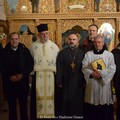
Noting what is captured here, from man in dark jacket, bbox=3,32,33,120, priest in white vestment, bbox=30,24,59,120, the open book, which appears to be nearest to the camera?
the open book

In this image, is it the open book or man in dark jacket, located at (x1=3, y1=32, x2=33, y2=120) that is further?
man in dark jacket, located at (x1=3, y1=32, x2=33, y2=120)

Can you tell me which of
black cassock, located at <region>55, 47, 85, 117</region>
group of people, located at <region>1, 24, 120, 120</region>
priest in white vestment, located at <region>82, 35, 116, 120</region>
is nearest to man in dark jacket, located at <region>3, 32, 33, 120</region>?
group of people, located at <region>1, 24, 120, 120</region>

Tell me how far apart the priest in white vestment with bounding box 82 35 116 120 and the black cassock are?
0.49 ft

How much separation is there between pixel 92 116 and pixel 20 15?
12.0 feet

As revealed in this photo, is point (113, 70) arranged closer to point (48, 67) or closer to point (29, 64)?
point (48, 67)

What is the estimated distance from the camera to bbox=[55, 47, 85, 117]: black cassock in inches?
151

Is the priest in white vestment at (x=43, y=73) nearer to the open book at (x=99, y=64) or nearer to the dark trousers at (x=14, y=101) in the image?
the dark trousers at (x=14, y=101)

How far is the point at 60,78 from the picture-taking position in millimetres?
3855

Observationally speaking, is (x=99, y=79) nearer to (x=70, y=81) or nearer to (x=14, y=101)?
(x=70, y=81)

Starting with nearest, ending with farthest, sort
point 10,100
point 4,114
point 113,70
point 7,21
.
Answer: point 113,70 → point 10,100 → point 4,114 → point 7,21

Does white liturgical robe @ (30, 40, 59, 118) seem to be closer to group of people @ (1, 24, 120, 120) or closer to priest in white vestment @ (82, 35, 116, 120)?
group of people @ (1, 24, 120, 120)

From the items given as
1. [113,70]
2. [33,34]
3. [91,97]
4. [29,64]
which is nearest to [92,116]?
[91,97]

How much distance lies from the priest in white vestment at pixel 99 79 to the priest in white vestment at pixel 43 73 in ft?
1.69

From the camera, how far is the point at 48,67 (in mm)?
3932
